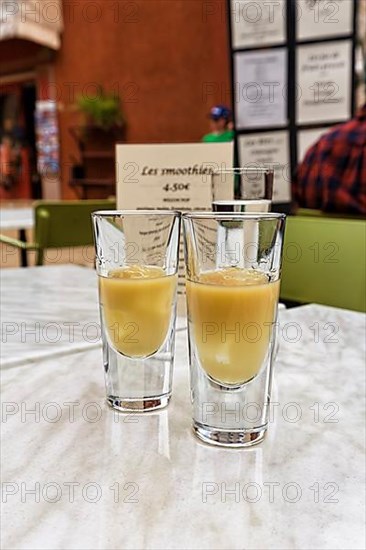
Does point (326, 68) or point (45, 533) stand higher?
point (326, 68)

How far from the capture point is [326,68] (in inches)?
139

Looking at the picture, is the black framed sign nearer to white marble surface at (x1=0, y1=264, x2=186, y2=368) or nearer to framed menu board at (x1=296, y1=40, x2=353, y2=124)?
framed menu board at (x1=296, y1=40, x2=353, y2=124)

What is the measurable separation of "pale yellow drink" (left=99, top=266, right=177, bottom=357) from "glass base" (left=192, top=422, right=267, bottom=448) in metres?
0.12

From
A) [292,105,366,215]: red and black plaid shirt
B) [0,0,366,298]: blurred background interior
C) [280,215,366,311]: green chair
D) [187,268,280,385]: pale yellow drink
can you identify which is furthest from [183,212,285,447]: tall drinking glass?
[0,0,366,298]: blurred background interior

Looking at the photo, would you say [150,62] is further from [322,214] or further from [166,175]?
[166,175]

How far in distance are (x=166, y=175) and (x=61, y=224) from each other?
5.69 feet

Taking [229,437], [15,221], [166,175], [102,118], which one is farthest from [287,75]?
[102,118]

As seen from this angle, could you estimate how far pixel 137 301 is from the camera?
598mm

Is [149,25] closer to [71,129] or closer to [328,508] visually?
[71,129]

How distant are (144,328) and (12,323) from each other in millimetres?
411

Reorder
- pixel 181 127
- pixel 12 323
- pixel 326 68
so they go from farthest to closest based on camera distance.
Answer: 1. pixel 181 127
2. pixel 326 68
3. pixel 12 323

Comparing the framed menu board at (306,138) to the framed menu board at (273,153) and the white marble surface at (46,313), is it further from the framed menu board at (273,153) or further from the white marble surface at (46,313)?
the white marble surface at (46,313)

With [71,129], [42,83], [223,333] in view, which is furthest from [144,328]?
[42,83]

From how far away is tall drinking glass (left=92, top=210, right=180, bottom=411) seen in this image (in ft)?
1.96
